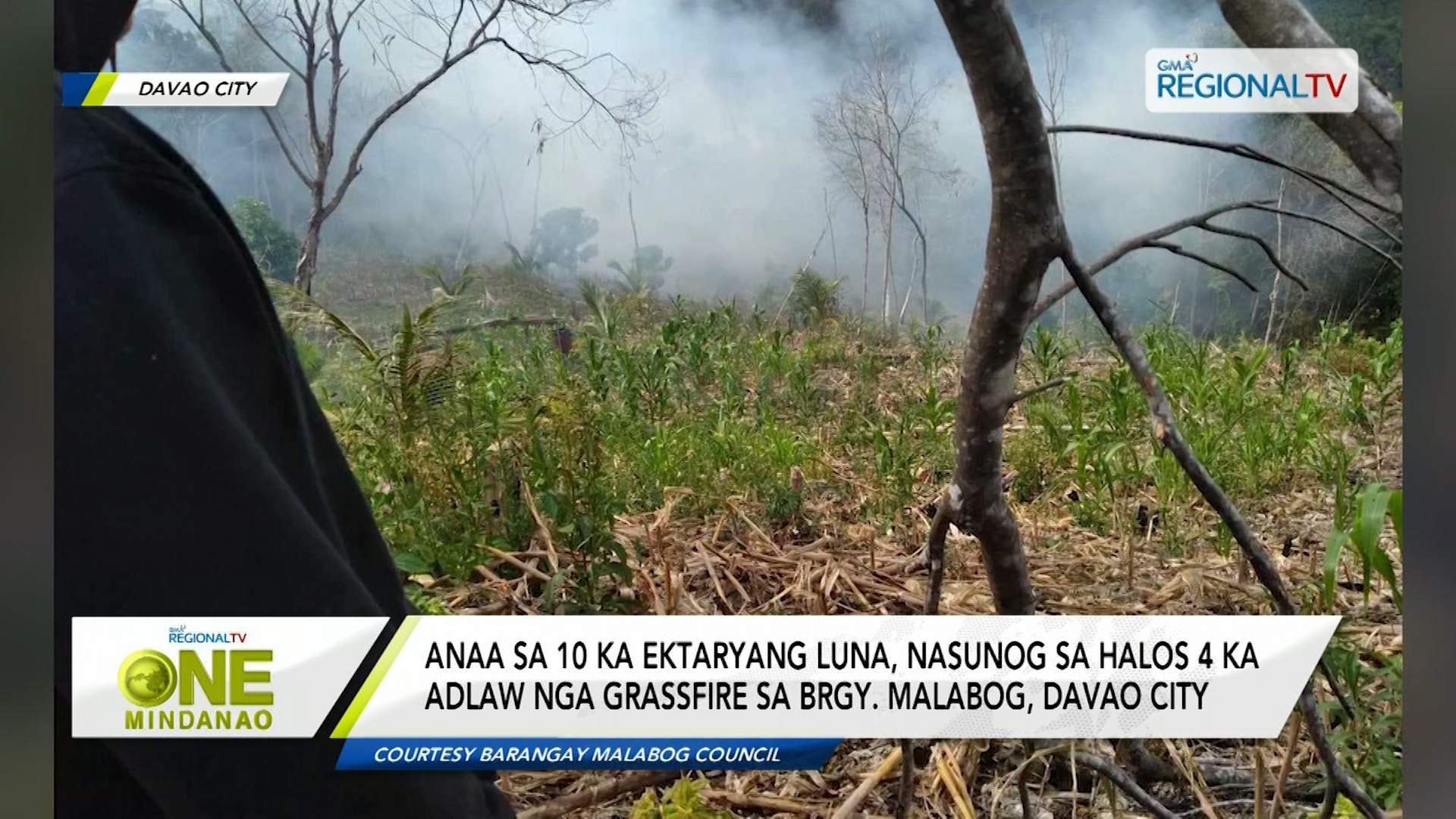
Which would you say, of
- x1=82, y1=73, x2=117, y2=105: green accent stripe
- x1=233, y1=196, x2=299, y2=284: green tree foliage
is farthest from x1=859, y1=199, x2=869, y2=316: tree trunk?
x1=82, y1=73, x2=117, y2=105: green accent stripe

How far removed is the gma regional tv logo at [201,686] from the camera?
1.62 m

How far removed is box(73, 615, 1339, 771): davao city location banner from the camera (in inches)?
66.2

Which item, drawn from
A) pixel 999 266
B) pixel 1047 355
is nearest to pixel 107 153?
pixel 999 266

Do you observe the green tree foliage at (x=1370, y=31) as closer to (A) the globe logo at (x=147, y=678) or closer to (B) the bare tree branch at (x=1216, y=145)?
(B) the bare tree branch at (x=1216, y=145)

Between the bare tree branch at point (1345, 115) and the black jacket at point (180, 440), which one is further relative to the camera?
the bare tree branch at point (1345, 115)

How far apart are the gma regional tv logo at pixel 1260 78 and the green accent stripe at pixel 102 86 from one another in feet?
5.95

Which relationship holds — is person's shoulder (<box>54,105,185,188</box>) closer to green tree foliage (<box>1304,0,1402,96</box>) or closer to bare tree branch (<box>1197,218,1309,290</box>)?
bare tree branch (<box>1197,218,1309,290</box>)

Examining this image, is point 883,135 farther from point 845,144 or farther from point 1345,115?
point 1345,115

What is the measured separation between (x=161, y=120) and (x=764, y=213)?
1.08 meters

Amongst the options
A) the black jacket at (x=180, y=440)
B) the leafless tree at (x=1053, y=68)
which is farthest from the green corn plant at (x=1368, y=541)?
the black jacket at (x=180, y=440)

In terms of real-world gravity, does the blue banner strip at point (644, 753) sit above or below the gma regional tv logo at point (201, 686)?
below
